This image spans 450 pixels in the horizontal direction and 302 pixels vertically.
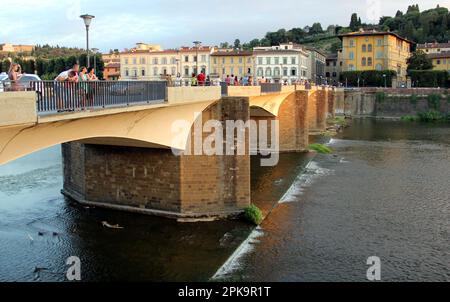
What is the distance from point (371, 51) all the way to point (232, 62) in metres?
26.6

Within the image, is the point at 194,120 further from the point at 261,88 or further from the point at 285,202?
the point at 261,88

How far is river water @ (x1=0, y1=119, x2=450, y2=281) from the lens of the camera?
1527 cm

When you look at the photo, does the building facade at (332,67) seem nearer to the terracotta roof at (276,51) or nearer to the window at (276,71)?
the terracotta roof at (276,51)

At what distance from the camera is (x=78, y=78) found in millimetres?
13383

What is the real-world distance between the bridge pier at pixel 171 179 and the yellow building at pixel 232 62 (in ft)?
190

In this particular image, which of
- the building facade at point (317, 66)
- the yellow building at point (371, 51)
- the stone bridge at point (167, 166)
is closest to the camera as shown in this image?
the stone bridge at point (167, 166)

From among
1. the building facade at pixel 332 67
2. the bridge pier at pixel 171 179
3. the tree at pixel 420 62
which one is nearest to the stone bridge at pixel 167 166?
the bridge pier at pixel 171 179

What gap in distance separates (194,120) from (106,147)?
3.60 m

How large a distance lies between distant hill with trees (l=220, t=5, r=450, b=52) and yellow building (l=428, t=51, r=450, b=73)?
1152 inches

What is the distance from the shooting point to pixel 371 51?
9188 cm

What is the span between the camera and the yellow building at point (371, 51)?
295ft

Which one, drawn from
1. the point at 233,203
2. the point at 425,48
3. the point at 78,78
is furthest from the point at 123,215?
the point at 425,48

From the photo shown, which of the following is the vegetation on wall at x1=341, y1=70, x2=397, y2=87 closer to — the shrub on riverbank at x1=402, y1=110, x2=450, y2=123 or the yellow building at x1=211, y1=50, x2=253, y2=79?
the shrub on riverbank at x1=402, y1=110, x2=450, y2=123

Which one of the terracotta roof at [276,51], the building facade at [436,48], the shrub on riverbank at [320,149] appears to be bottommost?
the shrub on riverbank at [320,149]
